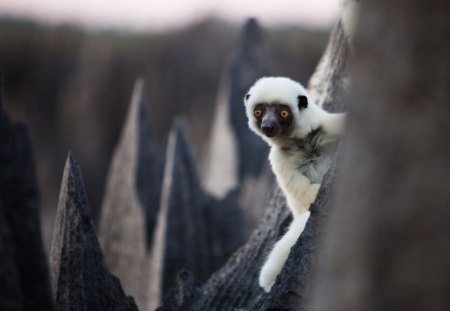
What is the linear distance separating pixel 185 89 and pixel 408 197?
20.7 m

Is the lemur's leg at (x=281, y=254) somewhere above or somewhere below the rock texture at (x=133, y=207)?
below

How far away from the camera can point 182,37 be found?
24.3 m

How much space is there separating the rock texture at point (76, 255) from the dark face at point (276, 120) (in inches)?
49.3

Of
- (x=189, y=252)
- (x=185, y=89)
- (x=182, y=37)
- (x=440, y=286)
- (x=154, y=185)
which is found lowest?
(x=440, y=286)

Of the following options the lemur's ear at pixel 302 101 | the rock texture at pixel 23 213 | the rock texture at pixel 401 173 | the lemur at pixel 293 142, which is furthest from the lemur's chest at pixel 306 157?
the rock texture at pixel 401 173

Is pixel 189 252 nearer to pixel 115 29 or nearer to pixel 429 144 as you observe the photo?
pixel 429 144

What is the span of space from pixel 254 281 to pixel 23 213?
208 centimetres

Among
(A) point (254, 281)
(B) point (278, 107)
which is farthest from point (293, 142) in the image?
(A) point (254, 281)

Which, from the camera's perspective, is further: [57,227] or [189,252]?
[189,252]

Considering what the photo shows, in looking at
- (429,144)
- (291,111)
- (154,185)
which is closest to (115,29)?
(154,185)

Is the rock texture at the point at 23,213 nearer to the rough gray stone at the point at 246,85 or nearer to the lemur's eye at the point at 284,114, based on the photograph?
the lemur's eye at the point at 284,114

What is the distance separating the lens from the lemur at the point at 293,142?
4574mm

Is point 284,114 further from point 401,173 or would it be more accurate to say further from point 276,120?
point 401,173

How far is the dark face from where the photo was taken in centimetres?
503
